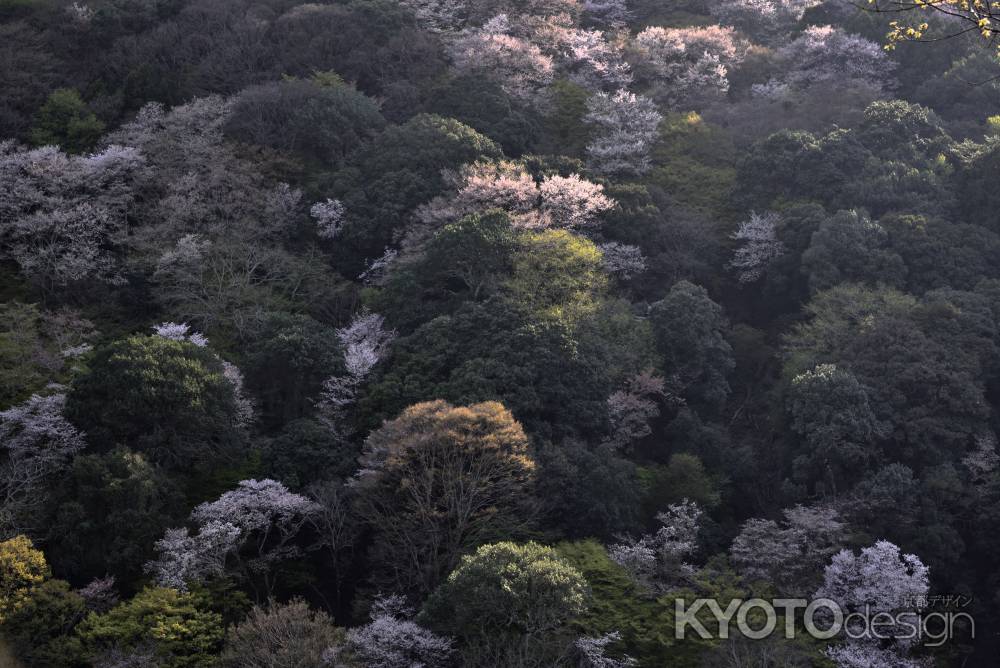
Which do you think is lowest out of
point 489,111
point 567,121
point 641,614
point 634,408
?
point 634,408

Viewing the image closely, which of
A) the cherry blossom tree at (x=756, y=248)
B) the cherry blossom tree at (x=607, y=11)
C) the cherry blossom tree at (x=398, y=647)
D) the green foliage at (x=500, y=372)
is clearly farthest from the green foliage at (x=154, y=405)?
the cherry blossom tree at (x=607, y=11)

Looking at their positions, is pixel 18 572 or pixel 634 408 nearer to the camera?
pixel 18 572

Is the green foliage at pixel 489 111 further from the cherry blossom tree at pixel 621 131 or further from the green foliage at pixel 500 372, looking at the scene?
the green foliage at pixel 500 372

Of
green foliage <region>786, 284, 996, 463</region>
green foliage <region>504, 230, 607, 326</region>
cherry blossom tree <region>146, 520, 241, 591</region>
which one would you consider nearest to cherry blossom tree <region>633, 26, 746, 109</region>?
green foliage <region>504, 230, 607, 326</region>

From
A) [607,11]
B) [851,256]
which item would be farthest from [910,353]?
[607,11]

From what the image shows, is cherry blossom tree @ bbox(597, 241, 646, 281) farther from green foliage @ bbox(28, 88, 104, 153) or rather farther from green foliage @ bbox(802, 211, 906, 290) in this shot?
green foliage @ bbox(28, 88, 104, 153)

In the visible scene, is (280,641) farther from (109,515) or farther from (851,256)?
(851,256)
